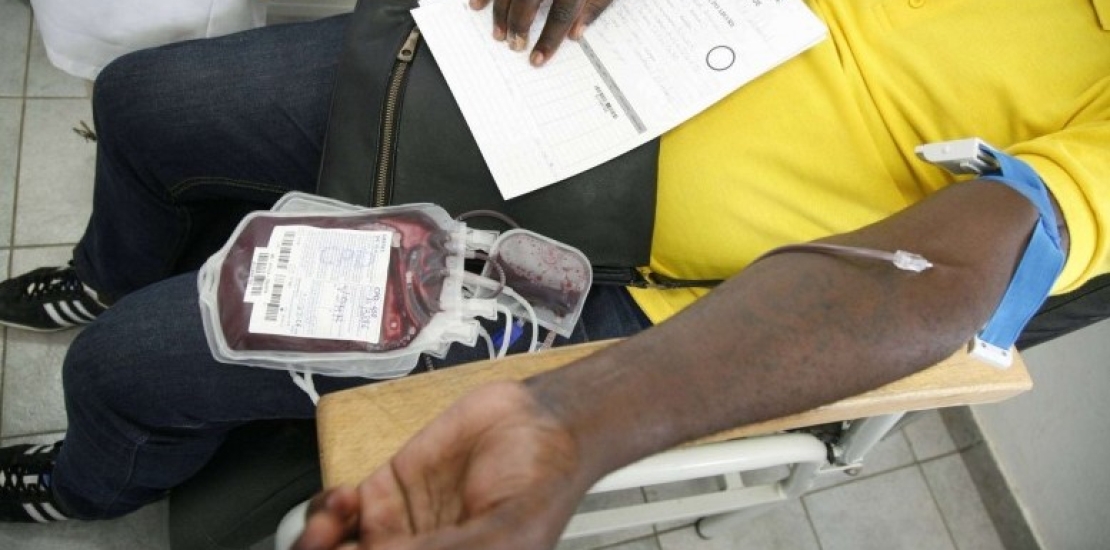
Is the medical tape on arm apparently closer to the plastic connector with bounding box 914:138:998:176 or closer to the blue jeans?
the plastic connector with bounding box 914:138:998:176

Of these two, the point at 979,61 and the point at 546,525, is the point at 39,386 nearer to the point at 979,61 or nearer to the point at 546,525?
the point at 546,525

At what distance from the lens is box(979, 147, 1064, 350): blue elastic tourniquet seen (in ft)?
1.76

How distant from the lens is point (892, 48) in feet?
2.33

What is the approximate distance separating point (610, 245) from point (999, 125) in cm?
38

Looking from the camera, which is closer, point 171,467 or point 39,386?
point 171,467

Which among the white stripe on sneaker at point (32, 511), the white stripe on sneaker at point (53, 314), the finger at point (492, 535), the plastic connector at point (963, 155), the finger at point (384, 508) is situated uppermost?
the plastic connector at point (963, 155)

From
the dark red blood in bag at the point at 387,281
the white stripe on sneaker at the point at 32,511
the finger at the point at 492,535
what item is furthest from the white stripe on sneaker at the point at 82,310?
the finger at the point at 492,535

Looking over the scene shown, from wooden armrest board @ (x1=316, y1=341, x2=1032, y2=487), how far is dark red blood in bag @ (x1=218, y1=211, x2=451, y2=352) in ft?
0.31

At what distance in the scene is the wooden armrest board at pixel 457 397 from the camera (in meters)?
0.49

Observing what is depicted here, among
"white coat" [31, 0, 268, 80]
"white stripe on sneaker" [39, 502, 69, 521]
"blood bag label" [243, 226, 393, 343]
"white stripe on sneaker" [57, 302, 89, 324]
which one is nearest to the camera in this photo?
"blood bag label" [243, 226, 393, 343]

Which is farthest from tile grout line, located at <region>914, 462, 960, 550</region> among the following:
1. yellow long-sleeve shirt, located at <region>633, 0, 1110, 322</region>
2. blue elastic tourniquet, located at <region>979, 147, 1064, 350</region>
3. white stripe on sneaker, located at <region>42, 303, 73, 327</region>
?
white stripe on sneaker, located at <region>42, 303, 73, 327</region>

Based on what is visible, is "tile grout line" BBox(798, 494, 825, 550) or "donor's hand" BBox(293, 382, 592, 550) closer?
"donor's hand" BBox(293, 382, 592, 550)

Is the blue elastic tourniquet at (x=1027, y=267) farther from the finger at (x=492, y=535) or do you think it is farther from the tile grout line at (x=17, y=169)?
the tile grout line at (x=17, y=169)

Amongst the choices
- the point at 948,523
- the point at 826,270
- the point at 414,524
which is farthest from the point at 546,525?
the point at 948,523
